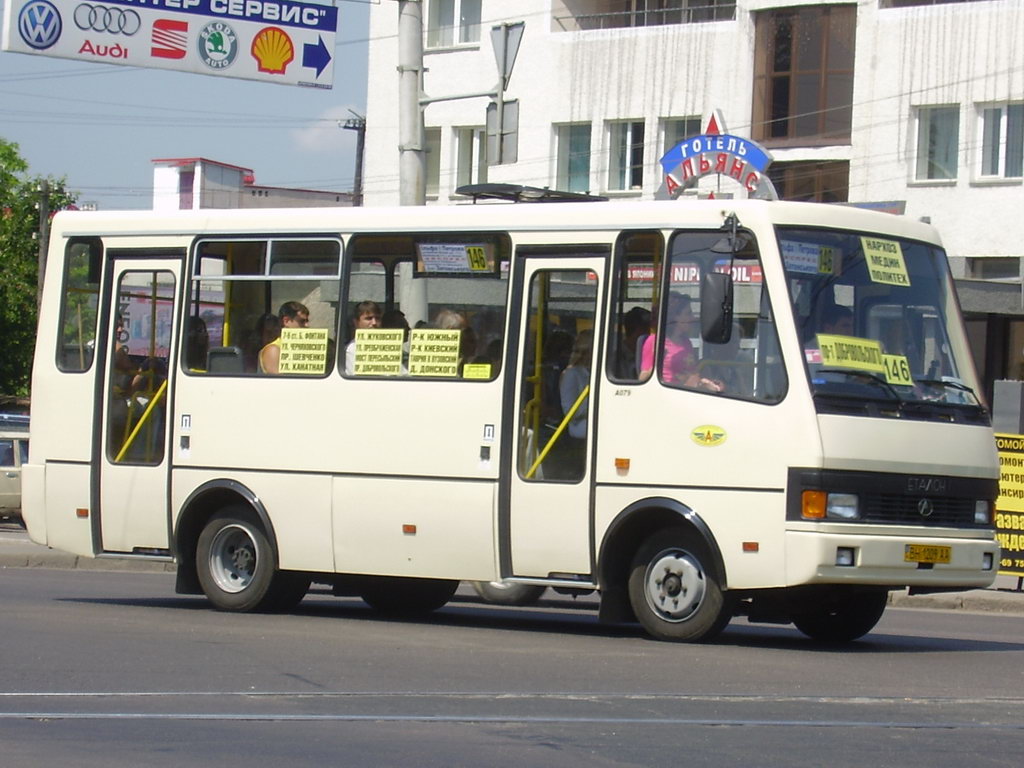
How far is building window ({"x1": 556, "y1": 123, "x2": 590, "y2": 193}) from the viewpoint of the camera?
4334 cm

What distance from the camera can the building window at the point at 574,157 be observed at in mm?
43344

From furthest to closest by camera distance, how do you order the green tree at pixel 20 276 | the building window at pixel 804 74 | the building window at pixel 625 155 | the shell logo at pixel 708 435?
1. the green tree at pixel 20 276
2. the building window at pixel 625 155
3. the building window at pixel 804 74
4. the shell logo at pixel 708 435

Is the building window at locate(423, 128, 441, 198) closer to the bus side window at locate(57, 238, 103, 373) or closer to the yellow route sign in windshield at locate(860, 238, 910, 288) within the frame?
the bus side window at locate(57, 238, 103, 373)

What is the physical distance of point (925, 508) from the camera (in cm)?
1209

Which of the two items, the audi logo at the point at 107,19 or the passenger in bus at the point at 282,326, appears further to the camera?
the audi logo at the point at 107,19

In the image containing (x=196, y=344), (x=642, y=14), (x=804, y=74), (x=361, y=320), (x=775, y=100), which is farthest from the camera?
(x=642, y=14)

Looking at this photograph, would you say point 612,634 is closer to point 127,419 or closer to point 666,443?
point 666,443

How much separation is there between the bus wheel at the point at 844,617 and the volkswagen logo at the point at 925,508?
0.94 meters

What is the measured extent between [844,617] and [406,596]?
3678 millimetres

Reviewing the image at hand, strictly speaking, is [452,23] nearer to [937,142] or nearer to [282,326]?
[937,142]

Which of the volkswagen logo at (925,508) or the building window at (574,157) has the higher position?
the building window at (574,157)

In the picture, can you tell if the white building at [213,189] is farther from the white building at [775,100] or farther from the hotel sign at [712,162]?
the hotel sign at [712,162]

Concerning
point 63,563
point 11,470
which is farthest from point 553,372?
point 11,470

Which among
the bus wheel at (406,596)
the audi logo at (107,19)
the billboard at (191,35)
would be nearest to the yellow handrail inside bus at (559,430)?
the bus wheel at (406,596)
